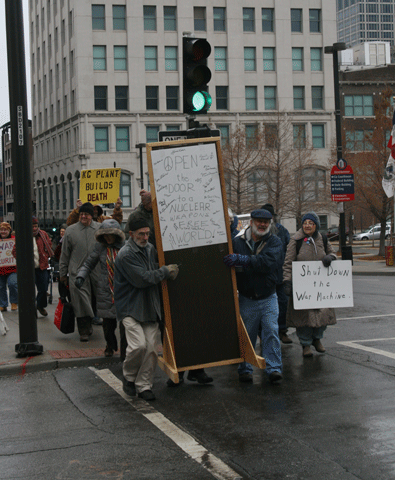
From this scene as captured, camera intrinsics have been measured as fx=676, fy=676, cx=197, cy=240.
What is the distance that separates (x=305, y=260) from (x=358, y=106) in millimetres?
59961

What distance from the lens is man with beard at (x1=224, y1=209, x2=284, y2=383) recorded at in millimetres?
7250

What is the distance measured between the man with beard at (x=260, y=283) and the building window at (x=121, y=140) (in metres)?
52.4

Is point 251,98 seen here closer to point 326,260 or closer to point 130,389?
point 326,260

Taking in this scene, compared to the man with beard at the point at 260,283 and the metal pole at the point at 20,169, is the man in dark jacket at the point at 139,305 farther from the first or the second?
the metal pole at the point at 20,169

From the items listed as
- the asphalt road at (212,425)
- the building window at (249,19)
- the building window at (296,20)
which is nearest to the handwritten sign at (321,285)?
the asphalt road at (212,425)

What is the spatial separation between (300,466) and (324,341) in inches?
203

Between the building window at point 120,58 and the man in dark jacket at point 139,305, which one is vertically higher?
the building window at point 120,58

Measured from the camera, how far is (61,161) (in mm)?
66062

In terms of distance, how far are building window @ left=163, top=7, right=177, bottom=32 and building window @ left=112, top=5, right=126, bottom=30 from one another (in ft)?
11.9

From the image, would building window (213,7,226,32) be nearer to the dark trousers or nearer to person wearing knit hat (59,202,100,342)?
person wearing knit hat (59,202,100,342)

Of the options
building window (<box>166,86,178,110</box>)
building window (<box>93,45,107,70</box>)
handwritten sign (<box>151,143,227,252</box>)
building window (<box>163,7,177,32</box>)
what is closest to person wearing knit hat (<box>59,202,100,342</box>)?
handwritten sign (<box>151,143,227,252</box>)

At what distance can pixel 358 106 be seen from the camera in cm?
6550

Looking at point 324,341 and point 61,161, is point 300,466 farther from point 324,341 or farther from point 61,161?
point 61,161

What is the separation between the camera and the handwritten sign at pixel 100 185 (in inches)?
609
